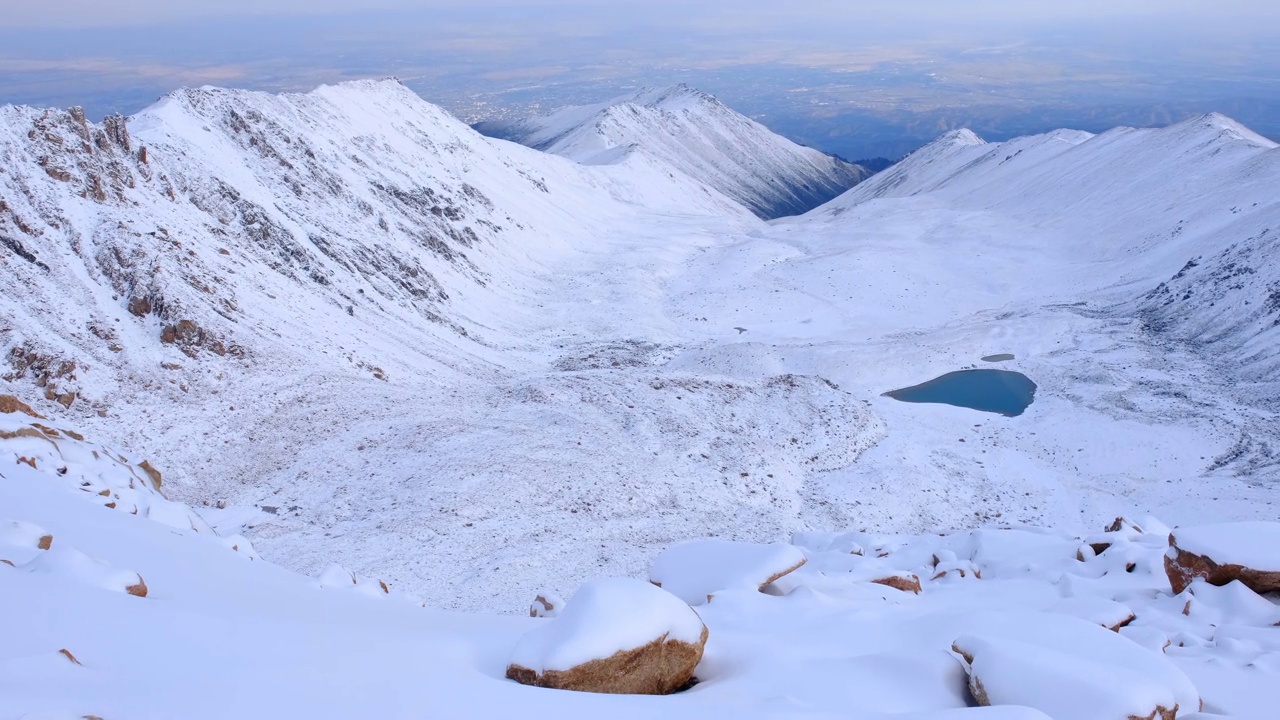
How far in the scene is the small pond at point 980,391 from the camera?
1708 inches

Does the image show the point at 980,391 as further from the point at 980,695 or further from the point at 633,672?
the point at 633,672

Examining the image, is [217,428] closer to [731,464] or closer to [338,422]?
[338,422]

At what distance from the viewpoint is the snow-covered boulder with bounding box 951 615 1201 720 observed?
8602 mm

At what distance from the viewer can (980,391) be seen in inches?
1791

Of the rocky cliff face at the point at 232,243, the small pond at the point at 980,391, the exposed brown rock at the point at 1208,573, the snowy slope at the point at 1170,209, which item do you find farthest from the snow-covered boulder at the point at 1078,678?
the snowy slope at the point at 1170,209

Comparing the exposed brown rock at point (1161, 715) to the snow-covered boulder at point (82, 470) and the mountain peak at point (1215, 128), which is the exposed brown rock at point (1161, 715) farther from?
the mountain peak at point (1215, 128)

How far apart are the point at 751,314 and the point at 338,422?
37.7 meters

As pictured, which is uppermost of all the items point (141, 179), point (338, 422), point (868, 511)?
point (141, 179)

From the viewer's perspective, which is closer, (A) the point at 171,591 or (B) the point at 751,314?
(A) the point at 171,591

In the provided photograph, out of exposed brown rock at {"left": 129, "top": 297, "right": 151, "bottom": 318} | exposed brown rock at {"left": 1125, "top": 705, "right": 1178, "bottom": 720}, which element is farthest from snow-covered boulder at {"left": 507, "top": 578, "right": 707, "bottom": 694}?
exposed brown rock at {"left": 129, "top": 297, "right": 151, "bottom": 318}

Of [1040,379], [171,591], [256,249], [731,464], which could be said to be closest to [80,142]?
[256,249]

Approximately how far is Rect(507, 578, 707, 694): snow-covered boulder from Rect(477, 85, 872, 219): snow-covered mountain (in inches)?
4954

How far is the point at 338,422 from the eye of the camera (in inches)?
1251

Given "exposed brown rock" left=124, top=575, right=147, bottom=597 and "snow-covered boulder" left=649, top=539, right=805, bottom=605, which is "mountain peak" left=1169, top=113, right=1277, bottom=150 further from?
"exposed brown rock" left=124, top=575, right=147, bottom=597
